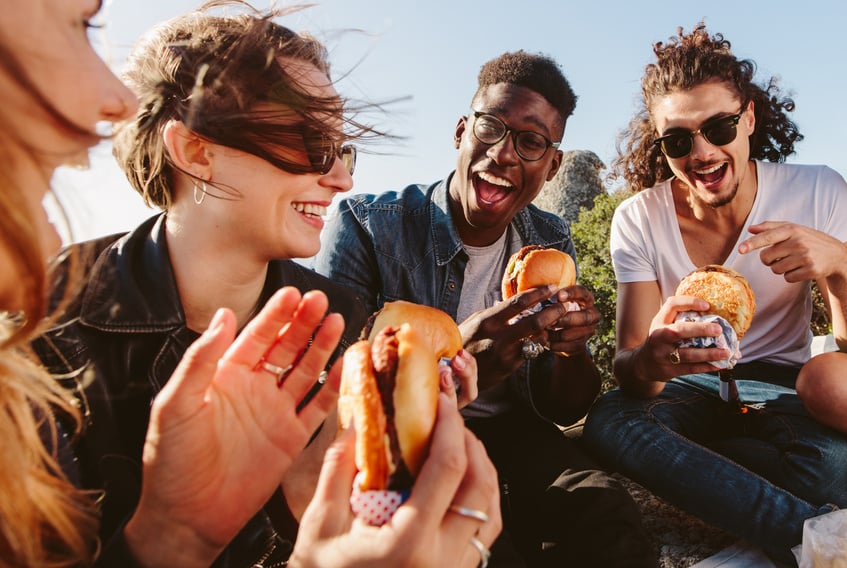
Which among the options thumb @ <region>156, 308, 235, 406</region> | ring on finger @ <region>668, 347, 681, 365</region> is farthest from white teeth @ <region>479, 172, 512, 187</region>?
thumb @ <region>156, 308, 235, 406</region>

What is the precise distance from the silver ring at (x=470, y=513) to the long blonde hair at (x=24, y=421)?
0.97 metres

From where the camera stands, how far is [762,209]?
382 cm

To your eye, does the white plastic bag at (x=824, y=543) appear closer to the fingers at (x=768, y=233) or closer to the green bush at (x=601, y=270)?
the fingers at (x=768, y=233)

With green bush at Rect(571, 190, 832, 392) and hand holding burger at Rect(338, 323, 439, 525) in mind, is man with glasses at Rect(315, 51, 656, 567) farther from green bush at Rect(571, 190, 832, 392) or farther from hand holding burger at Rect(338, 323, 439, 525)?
green bush at Rect(571, 190, 832, 392)

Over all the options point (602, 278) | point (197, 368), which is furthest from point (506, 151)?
point (602, 278)

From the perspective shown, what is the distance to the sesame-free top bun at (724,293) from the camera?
298cm

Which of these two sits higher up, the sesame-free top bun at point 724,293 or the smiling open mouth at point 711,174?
the smiling open mouth at point 711,174

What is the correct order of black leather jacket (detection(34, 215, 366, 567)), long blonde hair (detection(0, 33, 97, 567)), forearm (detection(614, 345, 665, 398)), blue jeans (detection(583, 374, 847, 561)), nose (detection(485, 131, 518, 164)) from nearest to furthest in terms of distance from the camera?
1. long blonde hair (detection(0, 33, 97, 567))
2. black leather jacket (detection(34, 215, 366, 567))
3. blue jeans (detection(583, 374, 847, 561))
4. forearm (detection(614, 345, 665, 398))
5. nose (detection(485, 131, 518, 164))

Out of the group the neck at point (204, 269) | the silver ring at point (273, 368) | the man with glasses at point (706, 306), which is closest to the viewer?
the silver ring at point (273, 368)

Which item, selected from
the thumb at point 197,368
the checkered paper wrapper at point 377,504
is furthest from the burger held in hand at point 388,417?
the thumb at point 197,368

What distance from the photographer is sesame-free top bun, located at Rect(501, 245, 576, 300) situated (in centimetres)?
299

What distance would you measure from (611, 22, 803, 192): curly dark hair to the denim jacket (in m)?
1.80

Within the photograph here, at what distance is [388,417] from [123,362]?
132 centimetres

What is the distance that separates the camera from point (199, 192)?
2258 millimetres
